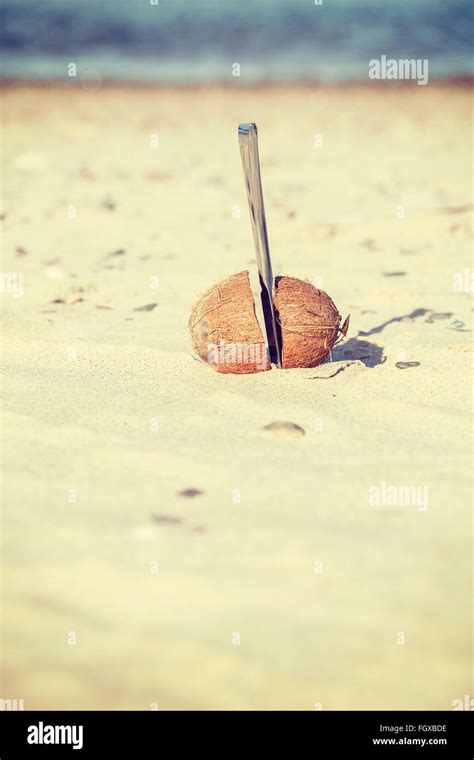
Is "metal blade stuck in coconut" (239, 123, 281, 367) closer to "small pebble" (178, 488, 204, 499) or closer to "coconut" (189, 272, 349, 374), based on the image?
"coconut" (189, 272, 349, 374)

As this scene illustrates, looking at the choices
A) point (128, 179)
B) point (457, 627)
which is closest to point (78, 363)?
point (457, 627)

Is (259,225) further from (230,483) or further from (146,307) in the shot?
(146,307)

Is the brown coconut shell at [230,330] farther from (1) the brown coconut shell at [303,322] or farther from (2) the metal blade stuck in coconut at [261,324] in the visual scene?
(1) the brown coconut shell at [303,322]

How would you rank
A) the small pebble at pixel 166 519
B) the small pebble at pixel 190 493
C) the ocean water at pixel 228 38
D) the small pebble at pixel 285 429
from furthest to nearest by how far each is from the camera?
1. the ocean water at pixel 228 38
2. the small pebble at pixel 285 429
3. the small pebble at pixel 190 493
4. the small pebble at pixel 166 519

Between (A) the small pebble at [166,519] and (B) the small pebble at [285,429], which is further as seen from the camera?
(B) the small pebble at [285,429]

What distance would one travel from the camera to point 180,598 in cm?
246

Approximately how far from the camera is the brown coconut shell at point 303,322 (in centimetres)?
390

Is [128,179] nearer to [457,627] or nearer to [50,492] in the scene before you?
[50,492]

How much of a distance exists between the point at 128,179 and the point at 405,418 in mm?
6103

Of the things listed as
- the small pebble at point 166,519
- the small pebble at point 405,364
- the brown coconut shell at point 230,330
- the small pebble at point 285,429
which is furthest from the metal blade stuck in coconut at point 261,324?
the small pebble at point 166,519

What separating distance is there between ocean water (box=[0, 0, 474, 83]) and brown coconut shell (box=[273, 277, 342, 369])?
42.3 ft

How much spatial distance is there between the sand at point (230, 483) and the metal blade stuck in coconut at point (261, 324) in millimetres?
98

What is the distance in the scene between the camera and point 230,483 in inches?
119

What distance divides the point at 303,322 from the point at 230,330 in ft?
1.06
